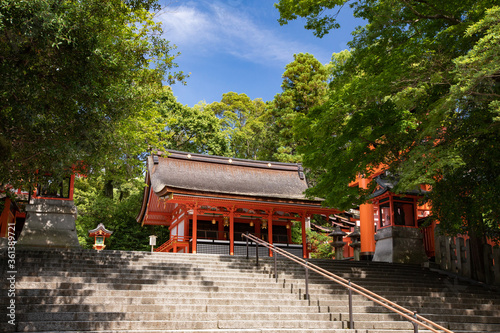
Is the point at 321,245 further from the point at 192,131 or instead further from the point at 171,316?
the point at 171,316

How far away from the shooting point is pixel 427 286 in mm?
11492

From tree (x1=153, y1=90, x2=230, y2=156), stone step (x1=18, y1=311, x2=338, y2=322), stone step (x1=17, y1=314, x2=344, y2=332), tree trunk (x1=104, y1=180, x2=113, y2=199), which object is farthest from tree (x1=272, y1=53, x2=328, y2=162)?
stone step (x1=17, y1=314, x2=344, y2=332)

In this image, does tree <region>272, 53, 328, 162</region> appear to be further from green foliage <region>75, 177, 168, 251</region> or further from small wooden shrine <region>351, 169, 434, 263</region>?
→ small wooden shrine <region>351, 169, 434, 263</region>

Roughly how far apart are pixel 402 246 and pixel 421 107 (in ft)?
24.1

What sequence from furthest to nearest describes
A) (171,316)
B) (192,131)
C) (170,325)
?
(192,131)
(171,316)
(170,325)

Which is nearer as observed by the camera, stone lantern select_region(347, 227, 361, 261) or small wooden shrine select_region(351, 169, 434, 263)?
small wooden shrine select_region(351, 169, 434, 263)

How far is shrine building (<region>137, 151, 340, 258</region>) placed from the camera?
16.5m

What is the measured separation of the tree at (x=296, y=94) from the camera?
28.9 m

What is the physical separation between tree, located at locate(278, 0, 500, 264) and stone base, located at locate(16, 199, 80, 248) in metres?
8.84

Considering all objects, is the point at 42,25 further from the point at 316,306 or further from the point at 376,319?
the point at 376,319

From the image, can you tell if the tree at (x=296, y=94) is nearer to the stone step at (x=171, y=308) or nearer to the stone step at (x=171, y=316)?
the stone step at (x=171, y=308)

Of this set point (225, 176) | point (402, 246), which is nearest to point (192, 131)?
point (225, 176)

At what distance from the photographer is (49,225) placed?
46.7ft

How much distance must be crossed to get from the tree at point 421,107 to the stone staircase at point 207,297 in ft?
7.28
